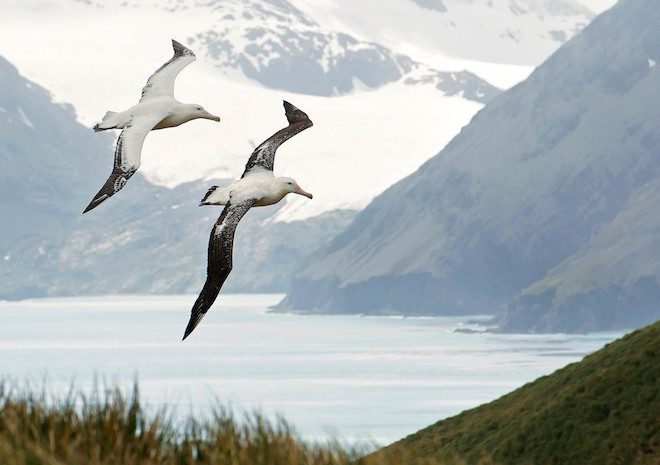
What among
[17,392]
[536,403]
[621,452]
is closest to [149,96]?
[17,392]

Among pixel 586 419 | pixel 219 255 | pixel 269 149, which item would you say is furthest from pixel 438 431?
pixel 219 255

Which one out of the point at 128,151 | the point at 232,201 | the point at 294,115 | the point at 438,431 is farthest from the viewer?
the point at 438,431

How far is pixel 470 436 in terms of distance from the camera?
214ft

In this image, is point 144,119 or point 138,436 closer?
point 138,436

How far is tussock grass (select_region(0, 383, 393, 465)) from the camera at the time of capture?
13.7 m

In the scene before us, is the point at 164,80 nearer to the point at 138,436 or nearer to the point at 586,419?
the point at 138,436

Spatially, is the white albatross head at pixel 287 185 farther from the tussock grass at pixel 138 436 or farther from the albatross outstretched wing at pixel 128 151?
the tussock grass at pixel 138 436

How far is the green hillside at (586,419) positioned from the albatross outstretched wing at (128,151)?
1199 inches

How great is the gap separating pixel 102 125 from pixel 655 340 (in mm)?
41369

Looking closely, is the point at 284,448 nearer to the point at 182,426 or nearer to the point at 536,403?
the point at 182,426

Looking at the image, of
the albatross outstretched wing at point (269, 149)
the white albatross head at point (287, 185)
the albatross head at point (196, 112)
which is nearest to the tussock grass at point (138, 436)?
the white albatross head at point (287, 185)

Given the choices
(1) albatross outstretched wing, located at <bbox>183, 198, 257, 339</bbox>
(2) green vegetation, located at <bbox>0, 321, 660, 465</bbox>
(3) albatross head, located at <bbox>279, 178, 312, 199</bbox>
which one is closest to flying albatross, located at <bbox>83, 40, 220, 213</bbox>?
(1) albatross outstretched wing, located at <bbox>183, 198, 257, 339</bbox>

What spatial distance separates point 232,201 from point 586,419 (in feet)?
130

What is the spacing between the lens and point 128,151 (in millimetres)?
20734
